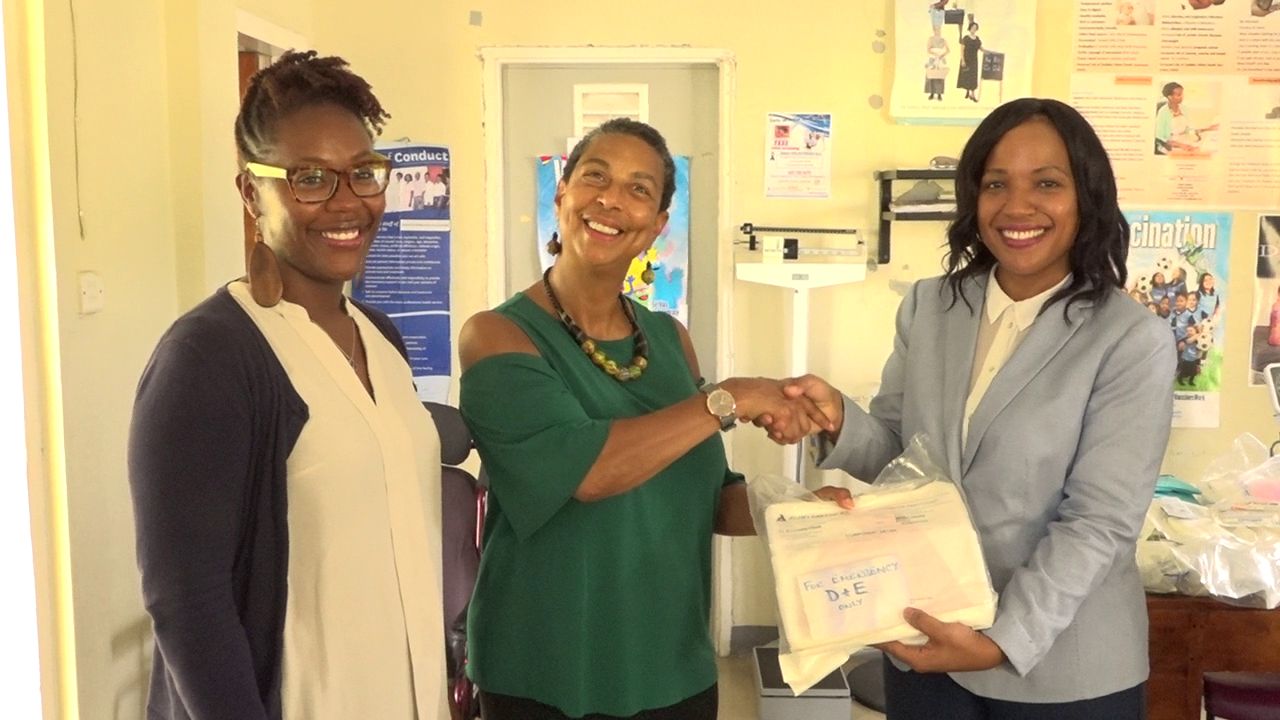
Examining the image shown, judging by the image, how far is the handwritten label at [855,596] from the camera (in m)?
1.26

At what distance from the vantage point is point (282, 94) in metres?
1.14

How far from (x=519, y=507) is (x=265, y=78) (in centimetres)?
62

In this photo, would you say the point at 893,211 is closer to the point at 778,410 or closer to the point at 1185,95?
the point at 1185,95

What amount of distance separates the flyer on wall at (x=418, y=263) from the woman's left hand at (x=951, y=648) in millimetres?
2438

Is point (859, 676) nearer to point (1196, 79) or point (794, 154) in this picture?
point (794, 154)

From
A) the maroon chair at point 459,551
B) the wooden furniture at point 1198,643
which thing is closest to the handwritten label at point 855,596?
the maroon chair at point 459,551

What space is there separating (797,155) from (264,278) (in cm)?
247

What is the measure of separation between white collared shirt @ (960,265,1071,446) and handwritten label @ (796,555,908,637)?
0.72 ft

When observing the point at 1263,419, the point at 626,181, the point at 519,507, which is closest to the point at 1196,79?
the point at 1263,419

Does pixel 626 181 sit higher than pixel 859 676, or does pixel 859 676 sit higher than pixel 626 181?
pixel 626 181

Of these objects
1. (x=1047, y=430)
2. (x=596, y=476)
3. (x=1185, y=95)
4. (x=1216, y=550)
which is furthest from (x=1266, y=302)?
(x=596, y=476)

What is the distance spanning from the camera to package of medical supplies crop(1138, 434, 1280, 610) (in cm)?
208

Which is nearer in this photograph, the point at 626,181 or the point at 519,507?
the point at 519,507

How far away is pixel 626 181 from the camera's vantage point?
1.43 meters
